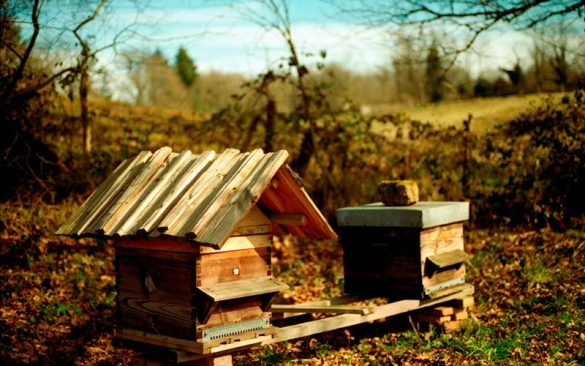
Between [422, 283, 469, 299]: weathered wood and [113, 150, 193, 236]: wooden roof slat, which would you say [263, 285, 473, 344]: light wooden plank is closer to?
[422, 283, 469, 299]: weathered wood

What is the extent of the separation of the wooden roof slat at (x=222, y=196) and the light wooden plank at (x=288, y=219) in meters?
0.55

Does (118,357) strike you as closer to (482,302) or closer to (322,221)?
(322,221)

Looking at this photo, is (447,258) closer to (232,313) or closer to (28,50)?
(232,313)

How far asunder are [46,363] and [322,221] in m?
3.63

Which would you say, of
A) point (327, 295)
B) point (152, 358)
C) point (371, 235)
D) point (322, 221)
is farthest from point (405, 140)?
point (152, 358)

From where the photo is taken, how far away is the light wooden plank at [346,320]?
5812mm

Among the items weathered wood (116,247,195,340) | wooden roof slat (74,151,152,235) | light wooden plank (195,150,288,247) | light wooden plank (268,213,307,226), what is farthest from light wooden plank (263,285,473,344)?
wooden roof slat (74,151,152,235)

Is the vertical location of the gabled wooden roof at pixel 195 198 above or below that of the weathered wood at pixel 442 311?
above

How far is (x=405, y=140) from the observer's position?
13.0 metres

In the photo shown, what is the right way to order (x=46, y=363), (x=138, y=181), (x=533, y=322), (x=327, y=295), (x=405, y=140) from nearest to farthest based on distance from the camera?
1. (x=138, y=181)
2. (x=46, y=363)
3. (x=533, y=322)
4. (x=327, y=295)
5. (x=405, y=140)

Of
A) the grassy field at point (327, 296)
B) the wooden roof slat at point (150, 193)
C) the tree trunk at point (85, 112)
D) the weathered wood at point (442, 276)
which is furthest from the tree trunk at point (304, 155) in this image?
the wooden roof slat at point (150, 193)

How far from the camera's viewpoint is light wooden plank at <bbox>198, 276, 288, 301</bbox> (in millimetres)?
4957

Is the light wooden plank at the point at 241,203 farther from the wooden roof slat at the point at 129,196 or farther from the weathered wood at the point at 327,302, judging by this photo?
the weathered wood at the point at 327,302

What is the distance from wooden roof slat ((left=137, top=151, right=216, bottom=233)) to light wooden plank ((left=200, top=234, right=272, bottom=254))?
0.51 metres
